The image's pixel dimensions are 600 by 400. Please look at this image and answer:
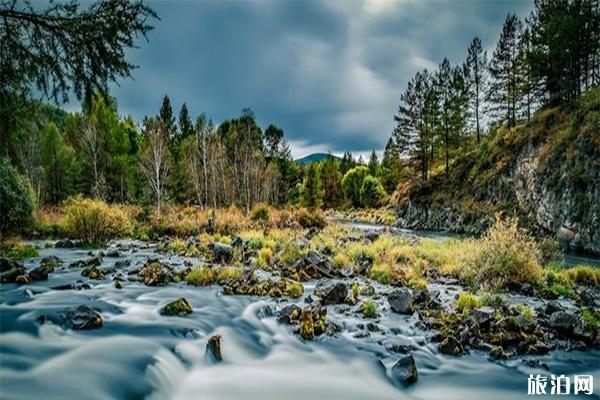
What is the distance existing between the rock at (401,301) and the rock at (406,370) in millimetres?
2634

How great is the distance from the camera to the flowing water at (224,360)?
5.12 m

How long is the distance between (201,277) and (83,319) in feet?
14.2

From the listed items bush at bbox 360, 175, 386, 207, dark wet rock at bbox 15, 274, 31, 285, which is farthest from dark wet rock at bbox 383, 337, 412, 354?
bush at bbox 360, 175, 386, 207

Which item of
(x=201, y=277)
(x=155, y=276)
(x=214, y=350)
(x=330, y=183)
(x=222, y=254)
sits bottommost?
(x=214, y=350)

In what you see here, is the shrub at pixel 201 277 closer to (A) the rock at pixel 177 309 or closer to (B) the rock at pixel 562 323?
(A) the rock at pixel 177 309

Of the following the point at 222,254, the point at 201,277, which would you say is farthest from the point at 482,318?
the point at 222,254

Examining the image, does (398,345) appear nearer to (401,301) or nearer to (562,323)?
(401,301)

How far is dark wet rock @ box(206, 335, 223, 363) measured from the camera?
6145 millimetres

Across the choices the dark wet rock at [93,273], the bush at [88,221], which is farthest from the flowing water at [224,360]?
the bush at [88,221]

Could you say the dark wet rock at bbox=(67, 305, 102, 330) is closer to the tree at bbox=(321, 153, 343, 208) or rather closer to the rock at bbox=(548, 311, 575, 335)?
the rock at bbox=(548, 311, 575, 335)

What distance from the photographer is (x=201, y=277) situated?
11.0 metres

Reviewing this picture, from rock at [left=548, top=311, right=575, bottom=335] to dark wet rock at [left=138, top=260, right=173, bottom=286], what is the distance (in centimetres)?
974

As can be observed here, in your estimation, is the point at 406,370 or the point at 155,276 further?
the point at 155,276

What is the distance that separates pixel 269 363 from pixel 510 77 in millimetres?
48332
